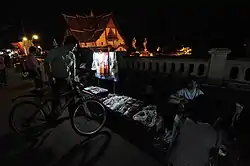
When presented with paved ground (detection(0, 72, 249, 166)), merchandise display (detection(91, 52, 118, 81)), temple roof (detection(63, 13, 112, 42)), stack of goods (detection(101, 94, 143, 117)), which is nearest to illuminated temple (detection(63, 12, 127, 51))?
temple roof (detection(63, 13, 112, 42))

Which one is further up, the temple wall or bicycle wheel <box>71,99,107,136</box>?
the temple wall

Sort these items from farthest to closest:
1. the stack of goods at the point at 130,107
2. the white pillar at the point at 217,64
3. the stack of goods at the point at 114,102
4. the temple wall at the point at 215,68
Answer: the stack of goods at the point at 114,102 < the stack of goods at the point at 130,107 < the white pillar at the point at 217,64 < the temple wall at the point at 215,68

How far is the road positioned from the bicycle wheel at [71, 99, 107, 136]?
19 cm

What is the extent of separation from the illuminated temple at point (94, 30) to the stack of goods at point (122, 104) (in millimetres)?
17376

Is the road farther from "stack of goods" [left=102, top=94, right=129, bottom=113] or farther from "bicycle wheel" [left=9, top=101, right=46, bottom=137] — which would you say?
"stack of goods" [left=102, top=94, right=129, bottom=113]

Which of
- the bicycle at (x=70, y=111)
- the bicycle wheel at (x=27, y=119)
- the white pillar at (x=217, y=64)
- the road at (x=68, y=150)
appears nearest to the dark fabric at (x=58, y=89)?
the bicycle at (x=70, y=111)

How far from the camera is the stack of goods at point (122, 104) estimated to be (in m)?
5.55

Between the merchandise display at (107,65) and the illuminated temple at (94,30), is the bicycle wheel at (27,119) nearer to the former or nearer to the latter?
the merchandise display at (107,65)

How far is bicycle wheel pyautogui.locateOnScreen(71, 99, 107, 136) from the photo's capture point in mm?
4395

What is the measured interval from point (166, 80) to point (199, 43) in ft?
20.8

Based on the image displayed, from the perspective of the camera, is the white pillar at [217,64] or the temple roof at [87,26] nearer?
the white pillar at [217,64]

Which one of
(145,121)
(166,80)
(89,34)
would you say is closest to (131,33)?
(89,34)

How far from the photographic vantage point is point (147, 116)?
16.5 feet

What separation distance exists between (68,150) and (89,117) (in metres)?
1.11
